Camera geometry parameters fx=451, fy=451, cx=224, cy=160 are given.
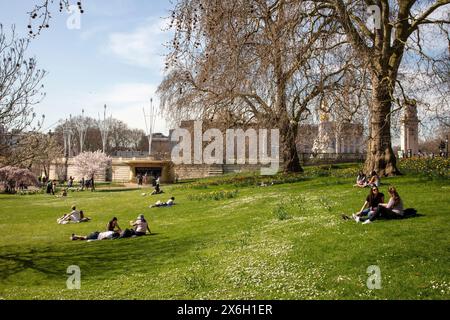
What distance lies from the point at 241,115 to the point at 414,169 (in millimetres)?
10643

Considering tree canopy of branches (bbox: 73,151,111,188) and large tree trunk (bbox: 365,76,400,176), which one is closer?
large tree trunk (bbox: 365,76,400,176)

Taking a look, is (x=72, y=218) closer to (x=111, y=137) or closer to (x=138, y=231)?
(x=138, y=231)

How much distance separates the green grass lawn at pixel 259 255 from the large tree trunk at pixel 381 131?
1.33 meters

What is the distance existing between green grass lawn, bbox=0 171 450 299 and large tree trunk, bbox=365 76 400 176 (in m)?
1.33

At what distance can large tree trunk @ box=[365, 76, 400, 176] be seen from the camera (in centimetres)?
1936

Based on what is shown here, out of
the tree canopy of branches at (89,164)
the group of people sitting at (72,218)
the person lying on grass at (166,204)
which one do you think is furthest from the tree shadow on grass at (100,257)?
the tree canopy of branches at (89,164)

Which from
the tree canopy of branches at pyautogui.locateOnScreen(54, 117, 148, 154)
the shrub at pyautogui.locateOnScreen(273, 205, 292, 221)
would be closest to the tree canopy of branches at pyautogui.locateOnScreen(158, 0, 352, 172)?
the shrub at pyautogui.locateOnScreen(273, 205, 292, 221)

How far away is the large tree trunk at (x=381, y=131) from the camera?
19.4 metres

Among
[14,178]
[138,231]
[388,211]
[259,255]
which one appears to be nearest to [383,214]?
[388,211]

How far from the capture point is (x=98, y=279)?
1140 cm

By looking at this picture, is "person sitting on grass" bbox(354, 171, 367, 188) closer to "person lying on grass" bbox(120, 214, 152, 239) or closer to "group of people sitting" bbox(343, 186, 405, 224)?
"group of people sitting" bbox(343, 186, 405, 224)

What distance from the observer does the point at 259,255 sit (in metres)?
11.0
